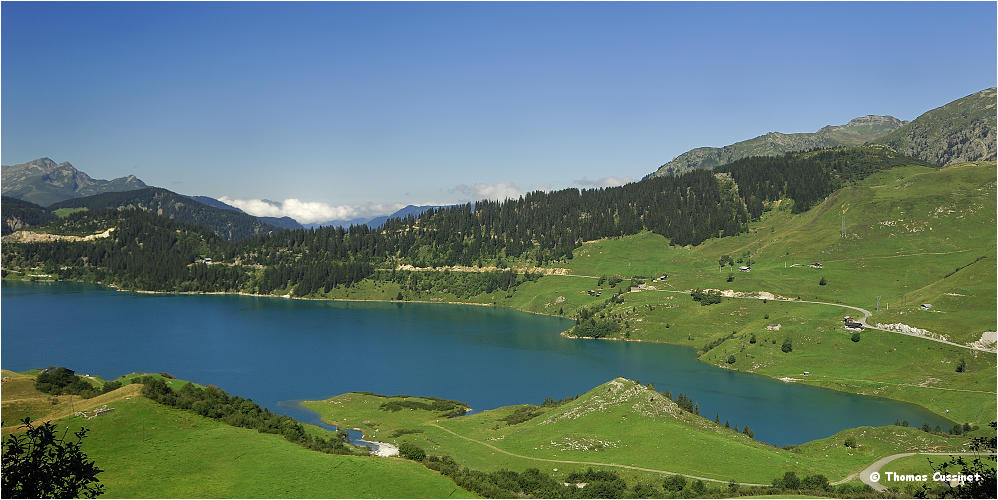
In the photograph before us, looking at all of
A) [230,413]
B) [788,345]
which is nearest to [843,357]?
[788,345]

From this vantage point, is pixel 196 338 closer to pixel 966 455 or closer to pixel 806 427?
pixel 806 427

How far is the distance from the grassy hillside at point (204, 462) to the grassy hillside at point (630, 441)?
24.9 m

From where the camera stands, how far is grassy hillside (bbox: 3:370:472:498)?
48.9 m

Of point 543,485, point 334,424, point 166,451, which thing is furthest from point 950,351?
point 166,451


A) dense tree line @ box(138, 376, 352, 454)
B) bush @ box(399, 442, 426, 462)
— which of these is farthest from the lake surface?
bush @ box(399, 442, 426, 462)

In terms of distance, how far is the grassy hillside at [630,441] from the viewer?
240 feet

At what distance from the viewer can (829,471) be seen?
Result: 7212 cm

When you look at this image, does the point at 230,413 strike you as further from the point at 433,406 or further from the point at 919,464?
the point at 919,464

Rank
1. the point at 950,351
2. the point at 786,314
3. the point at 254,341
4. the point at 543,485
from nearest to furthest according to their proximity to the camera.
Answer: the point at 543,485 → the point at 950,351 → the point at 786,314 → the point at 254,341

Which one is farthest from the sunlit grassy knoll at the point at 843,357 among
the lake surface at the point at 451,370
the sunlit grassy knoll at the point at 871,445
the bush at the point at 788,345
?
the sunlit grassy knoll at the point at 871,445

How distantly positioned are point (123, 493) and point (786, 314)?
173067mm

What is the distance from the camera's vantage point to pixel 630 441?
3214 inches

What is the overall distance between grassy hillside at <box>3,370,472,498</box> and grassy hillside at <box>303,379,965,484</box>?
81.6ft

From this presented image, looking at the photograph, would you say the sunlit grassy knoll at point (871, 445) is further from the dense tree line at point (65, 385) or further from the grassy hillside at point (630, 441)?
the dense tree line at point (65, 385)
